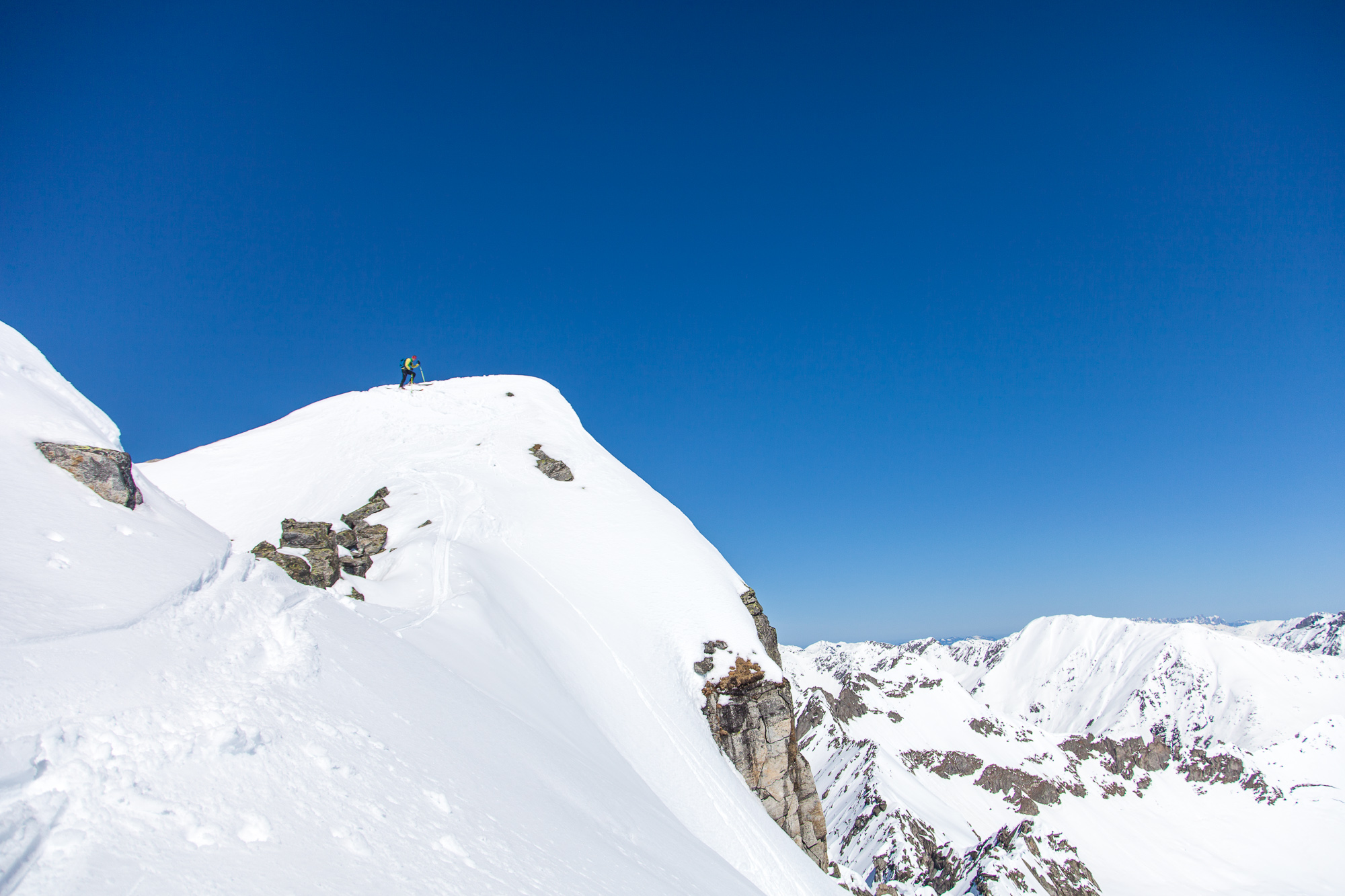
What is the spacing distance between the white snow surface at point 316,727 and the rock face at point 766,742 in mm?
1367

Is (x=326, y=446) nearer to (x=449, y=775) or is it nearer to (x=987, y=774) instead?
(x=449, y=775)

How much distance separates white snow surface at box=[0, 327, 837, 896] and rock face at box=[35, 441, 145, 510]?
257 millimetres

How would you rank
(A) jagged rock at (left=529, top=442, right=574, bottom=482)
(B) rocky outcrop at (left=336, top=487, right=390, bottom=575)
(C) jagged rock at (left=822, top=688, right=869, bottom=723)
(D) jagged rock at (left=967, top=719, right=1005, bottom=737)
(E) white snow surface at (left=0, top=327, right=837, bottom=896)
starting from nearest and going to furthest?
(E) white snow surface at (left=0, top=327, right=837, bottom=896)
(B) rocky outcrop at (left=336, top=487, right=390, bottom=575)
(A) jagged rock at (left=529, top=442, right=574, bottom=482)
(C) jagged rock at (left=822, top=688, right=869, bottom=723)
(D) jagged rock at (left=967, top=719, right=1005, bottom=737)

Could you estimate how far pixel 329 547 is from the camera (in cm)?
2319

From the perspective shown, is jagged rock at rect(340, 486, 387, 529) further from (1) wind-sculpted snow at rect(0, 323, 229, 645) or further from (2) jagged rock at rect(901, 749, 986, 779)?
(2) jagged rock at rect(901, 749, 986, 779)

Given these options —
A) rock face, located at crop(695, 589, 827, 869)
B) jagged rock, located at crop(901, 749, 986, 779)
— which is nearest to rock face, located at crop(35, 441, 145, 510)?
rock face, located at crop(695, 589, 827, 869)

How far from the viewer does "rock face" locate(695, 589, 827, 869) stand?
84.4 ft

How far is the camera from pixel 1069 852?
3620 inches

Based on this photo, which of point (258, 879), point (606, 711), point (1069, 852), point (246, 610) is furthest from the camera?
point (1069, 852)

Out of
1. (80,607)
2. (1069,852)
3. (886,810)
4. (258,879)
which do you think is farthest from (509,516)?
(1069,852)

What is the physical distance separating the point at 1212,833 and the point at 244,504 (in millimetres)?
220847

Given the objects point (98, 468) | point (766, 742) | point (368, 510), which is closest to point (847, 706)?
point (766, 742)

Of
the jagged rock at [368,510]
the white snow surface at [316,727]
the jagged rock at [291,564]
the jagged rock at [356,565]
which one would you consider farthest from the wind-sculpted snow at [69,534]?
the jagged rock at [368,510]

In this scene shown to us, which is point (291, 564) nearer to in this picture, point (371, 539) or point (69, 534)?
point (371, 539)
